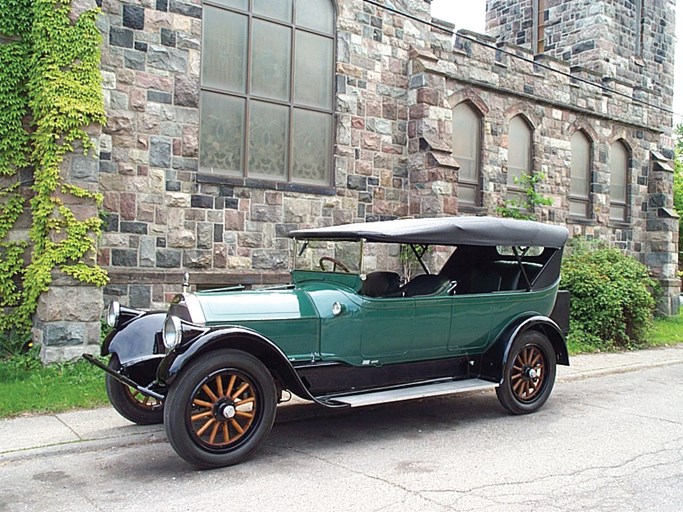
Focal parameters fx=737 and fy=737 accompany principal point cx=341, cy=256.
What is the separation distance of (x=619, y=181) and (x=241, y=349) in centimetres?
1642

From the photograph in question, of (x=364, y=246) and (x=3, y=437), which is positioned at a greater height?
(x=364, y=246)

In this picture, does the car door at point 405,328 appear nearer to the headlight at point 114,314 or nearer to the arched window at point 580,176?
the headlight at point 114,314

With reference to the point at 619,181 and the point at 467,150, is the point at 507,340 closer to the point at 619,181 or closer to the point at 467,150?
the point at 467,150

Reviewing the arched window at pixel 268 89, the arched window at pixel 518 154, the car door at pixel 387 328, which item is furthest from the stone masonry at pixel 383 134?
the car door at pixel 387 328

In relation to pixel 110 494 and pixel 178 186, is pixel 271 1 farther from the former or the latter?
pixel 110 494

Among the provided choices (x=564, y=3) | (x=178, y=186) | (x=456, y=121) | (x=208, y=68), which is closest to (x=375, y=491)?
(x=178, y=186)

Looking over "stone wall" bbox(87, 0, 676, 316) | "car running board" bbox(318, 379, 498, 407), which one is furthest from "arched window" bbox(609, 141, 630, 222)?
"car running board" bbox(318, 379, 498, 407)

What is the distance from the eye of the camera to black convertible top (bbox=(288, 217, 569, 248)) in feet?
24.1

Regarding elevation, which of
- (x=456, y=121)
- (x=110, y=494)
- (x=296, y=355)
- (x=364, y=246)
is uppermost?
(x=456, y=121)

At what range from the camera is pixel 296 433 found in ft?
24.1

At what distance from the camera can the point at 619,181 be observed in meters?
20.0

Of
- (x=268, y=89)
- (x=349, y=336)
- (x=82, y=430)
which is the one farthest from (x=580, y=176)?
(x=82, y=430)

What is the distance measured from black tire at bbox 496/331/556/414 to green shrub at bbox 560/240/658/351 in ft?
17.8

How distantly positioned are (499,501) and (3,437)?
4.52 m
